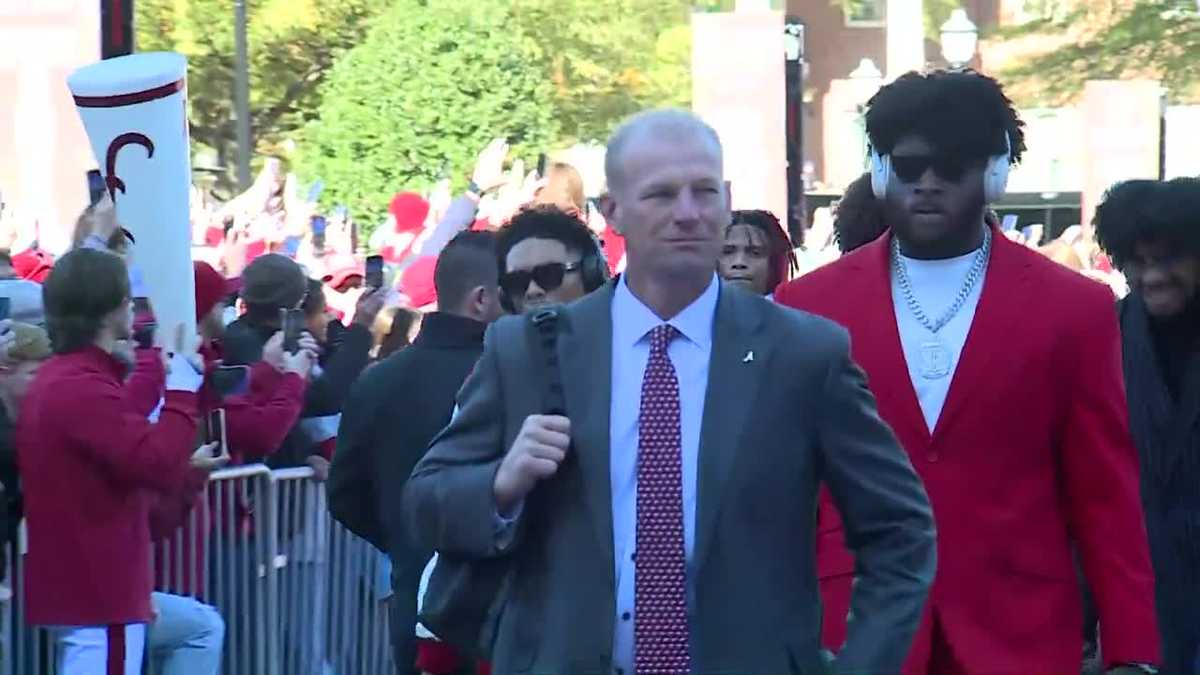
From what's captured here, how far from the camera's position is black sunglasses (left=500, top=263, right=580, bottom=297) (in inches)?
241

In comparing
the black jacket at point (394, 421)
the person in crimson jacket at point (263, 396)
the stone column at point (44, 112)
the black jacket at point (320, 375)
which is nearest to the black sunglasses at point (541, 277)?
the black jacket at point (394, 421)

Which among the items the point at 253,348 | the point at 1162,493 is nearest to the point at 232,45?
the point at 253,348

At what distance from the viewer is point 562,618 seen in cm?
360

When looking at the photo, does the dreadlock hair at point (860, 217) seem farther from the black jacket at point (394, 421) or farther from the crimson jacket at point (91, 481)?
the crimson jacket at point (91, 481)

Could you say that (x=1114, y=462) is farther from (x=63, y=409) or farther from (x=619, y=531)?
(x=63, y=409)

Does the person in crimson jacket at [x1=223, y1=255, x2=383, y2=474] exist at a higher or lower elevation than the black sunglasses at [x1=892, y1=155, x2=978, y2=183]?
lower

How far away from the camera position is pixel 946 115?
4.85 meters

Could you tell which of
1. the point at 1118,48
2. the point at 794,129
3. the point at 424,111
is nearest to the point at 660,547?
the point at 794,129

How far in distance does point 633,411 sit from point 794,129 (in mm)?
16389

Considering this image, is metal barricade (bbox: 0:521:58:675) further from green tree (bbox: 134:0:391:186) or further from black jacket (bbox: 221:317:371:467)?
green tree (bbox: 134:0:391:186)

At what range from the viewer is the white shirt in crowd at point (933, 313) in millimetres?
4734

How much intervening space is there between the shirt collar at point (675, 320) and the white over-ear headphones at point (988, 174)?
48.7 inches

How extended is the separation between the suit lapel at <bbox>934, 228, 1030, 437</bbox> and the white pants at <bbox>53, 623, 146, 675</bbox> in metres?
3.19

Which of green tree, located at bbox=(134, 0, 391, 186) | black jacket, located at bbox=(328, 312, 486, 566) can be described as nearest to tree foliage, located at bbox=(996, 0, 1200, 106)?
green tree, located at bbox=(134, 0, 391, 186)
